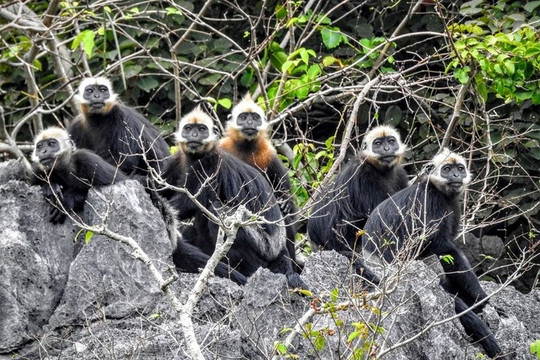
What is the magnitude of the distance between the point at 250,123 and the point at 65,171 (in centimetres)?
209

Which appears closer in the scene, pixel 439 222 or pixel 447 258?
pixel 447 258

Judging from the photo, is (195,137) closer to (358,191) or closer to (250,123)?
(250,123)

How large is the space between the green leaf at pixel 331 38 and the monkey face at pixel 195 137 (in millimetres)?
1336

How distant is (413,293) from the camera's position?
7457mm

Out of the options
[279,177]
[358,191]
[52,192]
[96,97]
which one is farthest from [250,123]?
[52,192]

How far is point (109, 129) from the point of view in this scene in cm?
951

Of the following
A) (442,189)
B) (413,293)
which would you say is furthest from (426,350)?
(442,189)

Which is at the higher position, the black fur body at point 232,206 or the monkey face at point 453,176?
the monkey face at point 453,176

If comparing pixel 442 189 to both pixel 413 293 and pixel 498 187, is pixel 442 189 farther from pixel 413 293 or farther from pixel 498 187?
pixel 498 187

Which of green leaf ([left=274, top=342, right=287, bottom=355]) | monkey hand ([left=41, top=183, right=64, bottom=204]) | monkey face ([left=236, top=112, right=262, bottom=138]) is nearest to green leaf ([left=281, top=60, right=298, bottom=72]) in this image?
monkey face ([left=236, top=112, right=262, bottom=138])

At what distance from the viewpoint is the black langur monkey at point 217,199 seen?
8.77 meters

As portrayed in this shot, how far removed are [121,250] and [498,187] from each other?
475 centimetres

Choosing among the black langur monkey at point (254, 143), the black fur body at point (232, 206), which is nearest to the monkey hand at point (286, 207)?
the black langur monkey at point (254, 143)

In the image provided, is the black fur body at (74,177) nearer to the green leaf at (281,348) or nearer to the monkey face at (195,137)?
the monkey face at (195,137)
